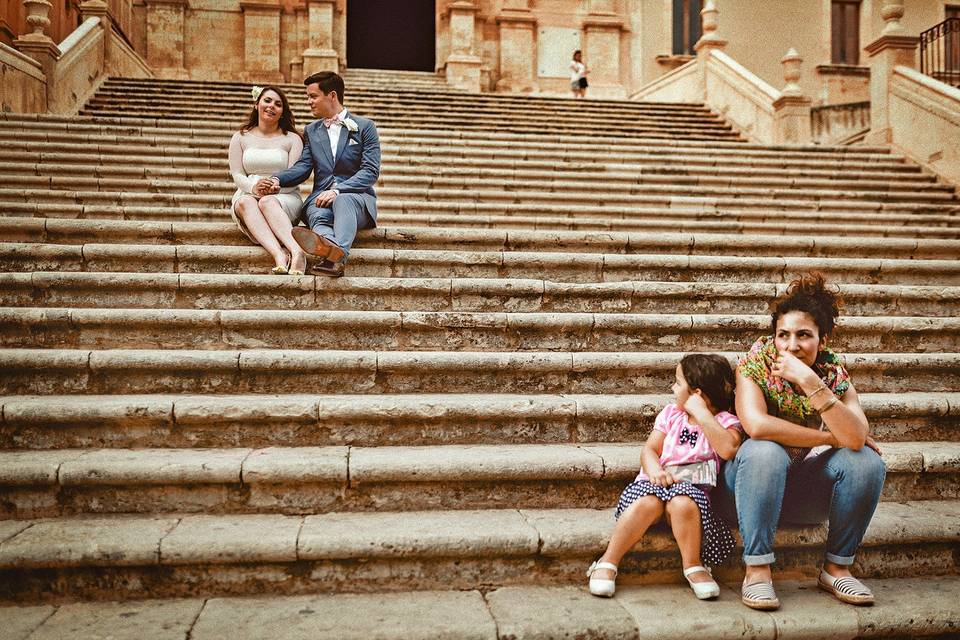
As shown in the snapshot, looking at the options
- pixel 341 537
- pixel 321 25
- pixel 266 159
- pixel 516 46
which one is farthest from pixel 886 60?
pixel 321 25

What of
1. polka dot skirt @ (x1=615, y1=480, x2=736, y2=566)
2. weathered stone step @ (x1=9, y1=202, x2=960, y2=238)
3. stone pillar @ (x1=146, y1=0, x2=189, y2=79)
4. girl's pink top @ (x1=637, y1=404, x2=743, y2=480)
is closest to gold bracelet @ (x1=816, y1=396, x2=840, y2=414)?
girl's pink top @ (x1=637, y1=404, x2=743, y2=480)

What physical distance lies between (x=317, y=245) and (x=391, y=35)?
1546 centimetres

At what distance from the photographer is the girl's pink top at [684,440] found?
2750mm

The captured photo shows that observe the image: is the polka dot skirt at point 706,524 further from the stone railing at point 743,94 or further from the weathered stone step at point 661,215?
the stone railing at point 743,94

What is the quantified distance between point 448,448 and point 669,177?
538 centimetres

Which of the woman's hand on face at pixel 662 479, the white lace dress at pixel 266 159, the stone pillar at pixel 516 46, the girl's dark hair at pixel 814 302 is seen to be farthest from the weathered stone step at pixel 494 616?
the stone pillar at pixel 516 46

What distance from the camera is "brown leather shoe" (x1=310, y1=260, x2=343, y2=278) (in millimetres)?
4414

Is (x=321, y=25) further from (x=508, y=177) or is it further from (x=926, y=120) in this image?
(x=926, y=120)

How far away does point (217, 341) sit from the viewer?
13.2 ft

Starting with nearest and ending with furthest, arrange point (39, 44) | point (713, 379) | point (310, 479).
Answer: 1. point (713, 379)
2. point (310, 479)
3. point (39, 44)

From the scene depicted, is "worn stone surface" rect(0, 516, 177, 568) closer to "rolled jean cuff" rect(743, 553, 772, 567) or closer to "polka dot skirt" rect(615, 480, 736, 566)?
"polka dot skirt" rect(615, 480, 736, 566)

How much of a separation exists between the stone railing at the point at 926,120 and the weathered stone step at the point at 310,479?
20.6 feet

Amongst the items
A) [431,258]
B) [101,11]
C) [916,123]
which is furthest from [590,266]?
[101,11]

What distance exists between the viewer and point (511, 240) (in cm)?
538
